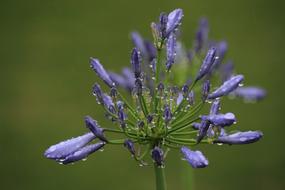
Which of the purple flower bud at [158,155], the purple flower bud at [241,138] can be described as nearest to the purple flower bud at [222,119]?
the purple flower bud at [241,138]

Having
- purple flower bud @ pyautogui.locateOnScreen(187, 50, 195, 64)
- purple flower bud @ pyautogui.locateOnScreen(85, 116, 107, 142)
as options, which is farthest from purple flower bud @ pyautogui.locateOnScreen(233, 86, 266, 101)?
purple flower bud @ pyautogui.locateOnScreen(85, 116, 107, 142)

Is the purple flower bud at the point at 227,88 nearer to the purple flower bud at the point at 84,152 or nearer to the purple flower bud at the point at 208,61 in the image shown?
the purple flower bud at the point at 208,61

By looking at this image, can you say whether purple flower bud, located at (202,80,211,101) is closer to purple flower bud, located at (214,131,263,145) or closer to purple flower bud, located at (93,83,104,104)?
purple flower bud, located at (214,131,263,145)

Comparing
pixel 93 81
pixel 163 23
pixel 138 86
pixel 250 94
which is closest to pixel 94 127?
pixel 138 86

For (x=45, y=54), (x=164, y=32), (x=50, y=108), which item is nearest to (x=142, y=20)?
(x=45, y=54)

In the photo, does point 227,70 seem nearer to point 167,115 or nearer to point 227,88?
point 227,88
